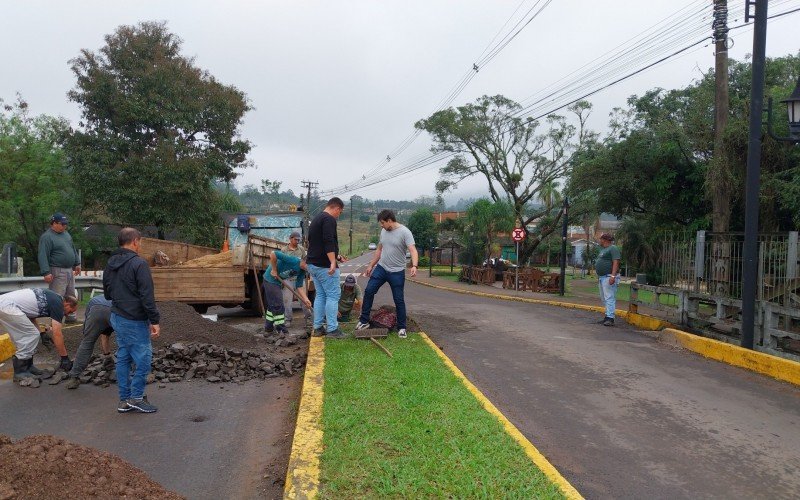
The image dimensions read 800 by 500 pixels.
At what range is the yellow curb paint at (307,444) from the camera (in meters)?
3.18

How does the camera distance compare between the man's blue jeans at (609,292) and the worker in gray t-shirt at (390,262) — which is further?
the man's blue jeans at (609,292)

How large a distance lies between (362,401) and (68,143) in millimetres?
24311

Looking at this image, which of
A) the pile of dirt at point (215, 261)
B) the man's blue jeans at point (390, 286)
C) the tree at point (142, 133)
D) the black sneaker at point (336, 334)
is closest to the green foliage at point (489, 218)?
the tree at point (142, 133)

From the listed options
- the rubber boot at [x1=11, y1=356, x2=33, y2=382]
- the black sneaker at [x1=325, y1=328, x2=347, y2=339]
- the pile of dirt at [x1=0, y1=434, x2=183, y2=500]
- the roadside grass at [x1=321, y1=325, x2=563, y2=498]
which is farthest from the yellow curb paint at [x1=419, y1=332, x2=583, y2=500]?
the rubber boot at [x1=11, y1=356, x2=33, y2=382]

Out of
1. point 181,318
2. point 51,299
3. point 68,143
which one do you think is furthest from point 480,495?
point 68,143

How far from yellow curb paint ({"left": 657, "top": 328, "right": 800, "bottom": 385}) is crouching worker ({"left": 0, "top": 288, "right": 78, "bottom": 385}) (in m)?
8.26

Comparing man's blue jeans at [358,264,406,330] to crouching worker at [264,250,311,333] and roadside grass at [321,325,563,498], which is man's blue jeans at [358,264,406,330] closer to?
crouching worker at [264,250,311,333]

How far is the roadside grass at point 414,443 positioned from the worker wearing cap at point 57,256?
222 inches

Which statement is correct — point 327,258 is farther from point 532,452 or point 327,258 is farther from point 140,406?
point 532,452

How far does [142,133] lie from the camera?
975 inches

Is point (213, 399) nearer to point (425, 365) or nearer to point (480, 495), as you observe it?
point (425, 365)

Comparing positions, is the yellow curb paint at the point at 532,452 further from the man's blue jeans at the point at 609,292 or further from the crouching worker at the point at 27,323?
the man's blue jeans at the point at 609,292

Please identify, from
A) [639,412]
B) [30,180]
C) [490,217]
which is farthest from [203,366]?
[490,217]

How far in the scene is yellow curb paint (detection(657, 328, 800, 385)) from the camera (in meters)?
6.64
